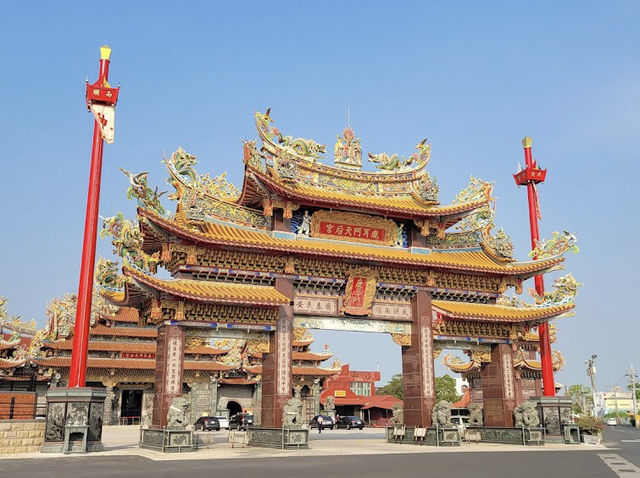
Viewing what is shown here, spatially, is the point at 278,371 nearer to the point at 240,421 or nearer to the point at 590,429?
the point at 590,429

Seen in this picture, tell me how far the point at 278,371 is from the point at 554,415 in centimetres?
1115

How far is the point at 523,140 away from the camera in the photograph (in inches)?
1113

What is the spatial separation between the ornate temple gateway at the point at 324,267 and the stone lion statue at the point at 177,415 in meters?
Result: 0.66

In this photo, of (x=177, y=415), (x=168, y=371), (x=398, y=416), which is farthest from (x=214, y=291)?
(x=398, y=416)

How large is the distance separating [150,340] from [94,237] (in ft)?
86.0

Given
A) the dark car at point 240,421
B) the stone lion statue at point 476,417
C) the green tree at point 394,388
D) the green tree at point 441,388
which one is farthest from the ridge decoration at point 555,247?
the green tree at point 394,388

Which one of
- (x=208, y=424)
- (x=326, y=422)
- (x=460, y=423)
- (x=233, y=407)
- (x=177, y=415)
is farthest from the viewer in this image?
(x=233, y=407)

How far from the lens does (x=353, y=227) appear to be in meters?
23.9

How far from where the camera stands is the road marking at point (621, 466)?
42.4 feet

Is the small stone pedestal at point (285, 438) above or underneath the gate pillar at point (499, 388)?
underneath

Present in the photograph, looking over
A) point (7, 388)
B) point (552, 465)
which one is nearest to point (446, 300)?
point (552, 465)

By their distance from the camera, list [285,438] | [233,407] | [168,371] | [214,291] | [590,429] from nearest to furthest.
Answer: [168,371], [285,438], [214,291], [590,429], [233,407]

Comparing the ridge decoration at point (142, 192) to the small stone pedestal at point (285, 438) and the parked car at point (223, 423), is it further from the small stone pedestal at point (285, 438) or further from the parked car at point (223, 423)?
the parked car at point (223, 423)

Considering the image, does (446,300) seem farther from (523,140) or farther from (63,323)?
(63,323)
